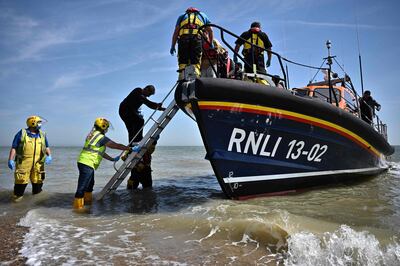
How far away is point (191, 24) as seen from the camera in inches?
175

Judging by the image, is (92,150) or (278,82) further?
(278,82)

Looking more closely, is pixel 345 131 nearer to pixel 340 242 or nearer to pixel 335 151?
pixel 335 151

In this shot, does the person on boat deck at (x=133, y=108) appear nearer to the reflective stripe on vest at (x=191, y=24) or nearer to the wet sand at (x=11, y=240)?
the reflective stripe on vest at (x=191, y=24)

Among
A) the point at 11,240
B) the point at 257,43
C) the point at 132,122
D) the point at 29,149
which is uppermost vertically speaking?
the point at 257,43

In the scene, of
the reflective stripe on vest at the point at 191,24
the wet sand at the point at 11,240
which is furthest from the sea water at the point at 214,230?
the reflective stripe on vest at the point at 191,24

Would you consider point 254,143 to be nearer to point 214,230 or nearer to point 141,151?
point 214,230

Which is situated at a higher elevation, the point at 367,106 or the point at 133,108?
the point at 367,106

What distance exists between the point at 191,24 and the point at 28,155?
139 inches

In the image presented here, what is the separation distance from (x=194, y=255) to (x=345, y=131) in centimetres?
414

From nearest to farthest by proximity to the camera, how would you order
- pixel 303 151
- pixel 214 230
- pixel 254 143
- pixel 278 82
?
pixel 214 230
pixel 254 143
pixel 303 151
pixel 278 82

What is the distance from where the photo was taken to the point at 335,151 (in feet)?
18.0

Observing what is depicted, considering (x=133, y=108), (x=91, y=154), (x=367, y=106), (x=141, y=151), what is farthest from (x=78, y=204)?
(x=367, y=106)

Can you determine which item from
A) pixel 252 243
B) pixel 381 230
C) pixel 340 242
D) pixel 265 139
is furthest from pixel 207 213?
pixel 381 230

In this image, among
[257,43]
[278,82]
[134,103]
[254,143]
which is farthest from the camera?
[134,103]
